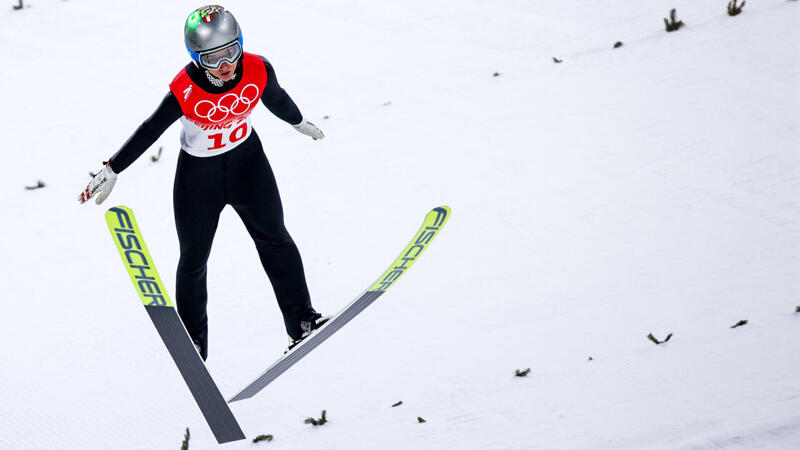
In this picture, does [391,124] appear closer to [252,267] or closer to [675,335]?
[252,267]

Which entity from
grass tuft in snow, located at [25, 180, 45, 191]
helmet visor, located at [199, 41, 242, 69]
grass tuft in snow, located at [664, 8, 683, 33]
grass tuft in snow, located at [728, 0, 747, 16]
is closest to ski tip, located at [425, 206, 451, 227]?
helmet visor, located at [199, 41, 242, 69]

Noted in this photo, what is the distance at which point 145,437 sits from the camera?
439 cm

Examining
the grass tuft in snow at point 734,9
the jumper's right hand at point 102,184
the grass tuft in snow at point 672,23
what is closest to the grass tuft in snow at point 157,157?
the jumper's right hand at point 102,184

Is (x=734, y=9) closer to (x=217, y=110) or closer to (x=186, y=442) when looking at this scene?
(x=217, y=110)

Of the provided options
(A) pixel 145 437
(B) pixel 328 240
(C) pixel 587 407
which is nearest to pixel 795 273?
(C) pixel 587 407

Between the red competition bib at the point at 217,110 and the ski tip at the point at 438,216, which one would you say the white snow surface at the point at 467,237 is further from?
the red competition bib at the point at 217,110

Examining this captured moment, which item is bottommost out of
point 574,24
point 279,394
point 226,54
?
point 279,394

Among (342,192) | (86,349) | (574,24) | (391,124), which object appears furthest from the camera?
(574,24)

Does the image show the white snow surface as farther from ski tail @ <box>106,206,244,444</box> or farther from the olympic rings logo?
the olympic rings logo

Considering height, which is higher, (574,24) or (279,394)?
(574,24)

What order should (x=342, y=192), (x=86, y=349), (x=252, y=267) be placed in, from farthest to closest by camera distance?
(x=342, y=192)
(x=252, y=267)
(x=86, y=349)

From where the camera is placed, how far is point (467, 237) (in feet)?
19.2

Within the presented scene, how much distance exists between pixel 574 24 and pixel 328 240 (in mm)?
4085

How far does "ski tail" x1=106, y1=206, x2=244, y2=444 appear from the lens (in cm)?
360
